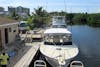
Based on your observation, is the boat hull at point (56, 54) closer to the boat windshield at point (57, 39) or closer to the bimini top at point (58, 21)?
the boat windshield at point (57, 39)

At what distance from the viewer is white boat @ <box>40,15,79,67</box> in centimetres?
1740

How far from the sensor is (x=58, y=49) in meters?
19.5

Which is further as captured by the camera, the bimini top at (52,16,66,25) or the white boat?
the bimini top at (52,16,66,25)

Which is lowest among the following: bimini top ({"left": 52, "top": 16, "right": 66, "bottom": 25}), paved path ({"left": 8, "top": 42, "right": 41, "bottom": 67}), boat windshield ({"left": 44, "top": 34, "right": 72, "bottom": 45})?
paved path ({"left": 8, "top": 42, "right": 41, "bottom": 67})

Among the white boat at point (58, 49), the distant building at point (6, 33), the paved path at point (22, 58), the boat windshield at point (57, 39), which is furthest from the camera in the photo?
the distant building at point (6, 33)

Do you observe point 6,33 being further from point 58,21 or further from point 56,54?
point 58,21

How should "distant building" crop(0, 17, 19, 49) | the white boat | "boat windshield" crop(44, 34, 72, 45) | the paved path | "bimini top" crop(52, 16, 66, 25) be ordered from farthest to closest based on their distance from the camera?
1. "bimini top" crop(52, 16, 66, 25)
2. "distant building" crop(0, 17, 19, 49)
3. "boat windshield" crop(44, 34, 72, 45)
4. the paved path
5. the white boat

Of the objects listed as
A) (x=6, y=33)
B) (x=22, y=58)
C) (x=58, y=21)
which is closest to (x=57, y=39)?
(x=22, y=58)

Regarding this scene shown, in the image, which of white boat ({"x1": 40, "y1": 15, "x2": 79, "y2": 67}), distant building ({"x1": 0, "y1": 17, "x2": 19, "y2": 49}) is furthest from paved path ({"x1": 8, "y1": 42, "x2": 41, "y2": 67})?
distant building ({"x1": 0, "y1": 17, "x2": 19, "y2": 49})

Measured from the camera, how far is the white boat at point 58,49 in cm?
1740

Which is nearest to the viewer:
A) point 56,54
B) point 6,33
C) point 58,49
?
point 56,54

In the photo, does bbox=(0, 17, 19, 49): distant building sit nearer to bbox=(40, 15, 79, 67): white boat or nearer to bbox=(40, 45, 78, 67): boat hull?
bbox=(40, 15, 79, 67): white boat

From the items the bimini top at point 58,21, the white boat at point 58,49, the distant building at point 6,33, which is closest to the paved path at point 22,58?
the white boat at point 58,49

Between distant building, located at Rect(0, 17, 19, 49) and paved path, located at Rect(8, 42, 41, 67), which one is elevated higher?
distant building, located at Rect(0, 17, 19, 49)
